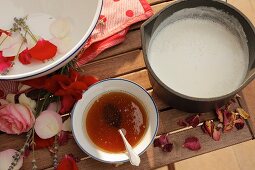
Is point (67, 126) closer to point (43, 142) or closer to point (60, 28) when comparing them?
point (43, 142)

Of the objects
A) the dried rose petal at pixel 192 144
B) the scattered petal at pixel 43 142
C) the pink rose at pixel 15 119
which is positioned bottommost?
the dried rose petal at pixel 192 144

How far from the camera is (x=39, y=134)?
0.73 meters

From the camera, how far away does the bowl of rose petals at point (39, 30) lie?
723mm

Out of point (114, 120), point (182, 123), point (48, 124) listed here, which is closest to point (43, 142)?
point (48, 124)

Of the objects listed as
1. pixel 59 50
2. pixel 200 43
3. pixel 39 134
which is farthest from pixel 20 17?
pixel 200 43

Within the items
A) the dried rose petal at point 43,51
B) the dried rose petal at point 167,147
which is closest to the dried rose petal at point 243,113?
the dried rose petal at point 167,147

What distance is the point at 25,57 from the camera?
0.73 metres

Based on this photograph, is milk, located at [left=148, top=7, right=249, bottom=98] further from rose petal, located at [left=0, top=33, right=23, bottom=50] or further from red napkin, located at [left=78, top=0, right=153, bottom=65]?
rose petal, located at [left=0, top=33, right=23, bottom=50]

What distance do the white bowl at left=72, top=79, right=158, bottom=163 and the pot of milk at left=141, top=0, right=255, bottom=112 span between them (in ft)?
0.11

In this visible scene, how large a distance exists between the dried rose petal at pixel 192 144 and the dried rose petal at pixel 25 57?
331 mm

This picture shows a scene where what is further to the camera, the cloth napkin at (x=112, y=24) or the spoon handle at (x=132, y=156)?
the cloth napkin at (x=112, y=24)

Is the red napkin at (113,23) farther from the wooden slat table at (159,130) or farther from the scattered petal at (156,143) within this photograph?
the scattered petal at (156,143)

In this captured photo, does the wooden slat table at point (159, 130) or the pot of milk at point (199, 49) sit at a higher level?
the pot of milk at point (199, 49)

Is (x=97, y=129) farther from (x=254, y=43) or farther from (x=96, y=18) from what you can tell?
(x=254, y=43)
